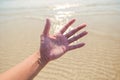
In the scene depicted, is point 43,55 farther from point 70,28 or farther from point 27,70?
point 70,28

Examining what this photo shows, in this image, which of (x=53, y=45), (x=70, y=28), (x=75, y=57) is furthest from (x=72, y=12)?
(x=53, y=45)

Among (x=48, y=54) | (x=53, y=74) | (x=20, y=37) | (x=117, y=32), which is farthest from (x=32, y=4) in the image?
(x=48, y=54)

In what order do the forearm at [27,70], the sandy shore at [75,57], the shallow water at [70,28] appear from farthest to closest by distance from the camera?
the shallow water at [70,28], the sandy shore at [75,57], the forearm at [27,70]

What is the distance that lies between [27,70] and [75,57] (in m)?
3.61

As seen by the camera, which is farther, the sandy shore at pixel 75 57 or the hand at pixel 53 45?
the sandy shore at pixel 75 57

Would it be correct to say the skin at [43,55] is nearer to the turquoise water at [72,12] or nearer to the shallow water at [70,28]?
the shallow water at [70,28]

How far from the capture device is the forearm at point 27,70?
2.26m

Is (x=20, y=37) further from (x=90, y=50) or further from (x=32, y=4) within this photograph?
(x=32, y=4)

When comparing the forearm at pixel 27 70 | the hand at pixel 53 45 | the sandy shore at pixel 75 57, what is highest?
the hand at pixel 53 45

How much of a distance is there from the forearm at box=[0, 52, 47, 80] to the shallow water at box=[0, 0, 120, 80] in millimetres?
2614

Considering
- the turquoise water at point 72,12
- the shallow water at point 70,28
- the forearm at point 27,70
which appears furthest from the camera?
the turquoise water at point 72,12

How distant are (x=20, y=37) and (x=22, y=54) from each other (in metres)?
1.53

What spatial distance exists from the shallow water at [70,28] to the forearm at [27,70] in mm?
2614

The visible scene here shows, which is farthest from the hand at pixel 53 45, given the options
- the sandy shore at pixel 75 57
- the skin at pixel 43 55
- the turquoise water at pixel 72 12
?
the turquoise water at pixel 72 12
